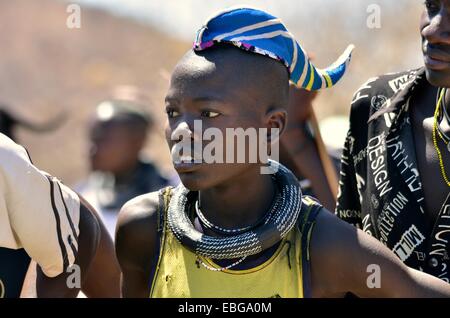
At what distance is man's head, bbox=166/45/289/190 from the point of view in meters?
3.55

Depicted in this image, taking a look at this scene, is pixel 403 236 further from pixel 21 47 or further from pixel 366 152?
pixel 21 47

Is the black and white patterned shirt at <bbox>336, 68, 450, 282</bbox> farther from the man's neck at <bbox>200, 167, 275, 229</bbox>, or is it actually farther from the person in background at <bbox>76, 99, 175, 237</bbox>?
the person in background at <bbox>76, 99, 175, 237</bbox>

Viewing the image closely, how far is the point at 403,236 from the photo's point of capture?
3.99m

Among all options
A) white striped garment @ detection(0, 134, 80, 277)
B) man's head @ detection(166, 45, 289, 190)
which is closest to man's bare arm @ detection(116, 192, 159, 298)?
white striped garment @ detection(0, 134, 80, 277)

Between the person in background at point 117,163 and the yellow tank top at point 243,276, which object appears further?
the person in background at point 117,163

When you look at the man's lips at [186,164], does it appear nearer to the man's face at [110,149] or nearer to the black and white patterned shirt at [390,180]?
the black and white patterned shirt at [390,180]

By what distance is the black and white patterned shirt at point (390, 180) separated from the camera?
393 centimetres

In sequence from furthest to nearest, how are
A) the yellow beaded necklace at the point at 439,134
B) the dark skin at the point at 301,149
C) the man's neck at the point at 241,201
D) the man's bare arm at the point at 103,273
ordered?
the dark skin at the point at 301,149, the man's bare arm at the point at 103,273, the yellow beaded necklace at the point at 439,134, the man's neck at the point at 241,201

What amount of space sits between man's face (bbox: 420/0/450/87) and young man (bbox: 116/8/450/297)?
1.54 feet

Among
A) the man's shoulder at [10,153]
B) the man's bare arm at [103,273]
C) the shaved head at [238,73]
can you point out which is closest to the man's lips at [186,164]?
the shaved head at [238,73]

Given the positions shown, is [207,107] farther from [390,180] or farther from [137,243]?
[390,180]

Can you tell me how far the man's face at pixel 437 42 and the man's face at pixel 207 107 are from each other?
737mm

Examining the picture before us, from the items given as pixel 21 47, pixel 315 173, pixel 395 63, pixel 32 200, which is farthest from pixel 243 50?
pixel 21 47

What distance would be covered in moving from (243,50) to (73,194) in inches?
34.2
